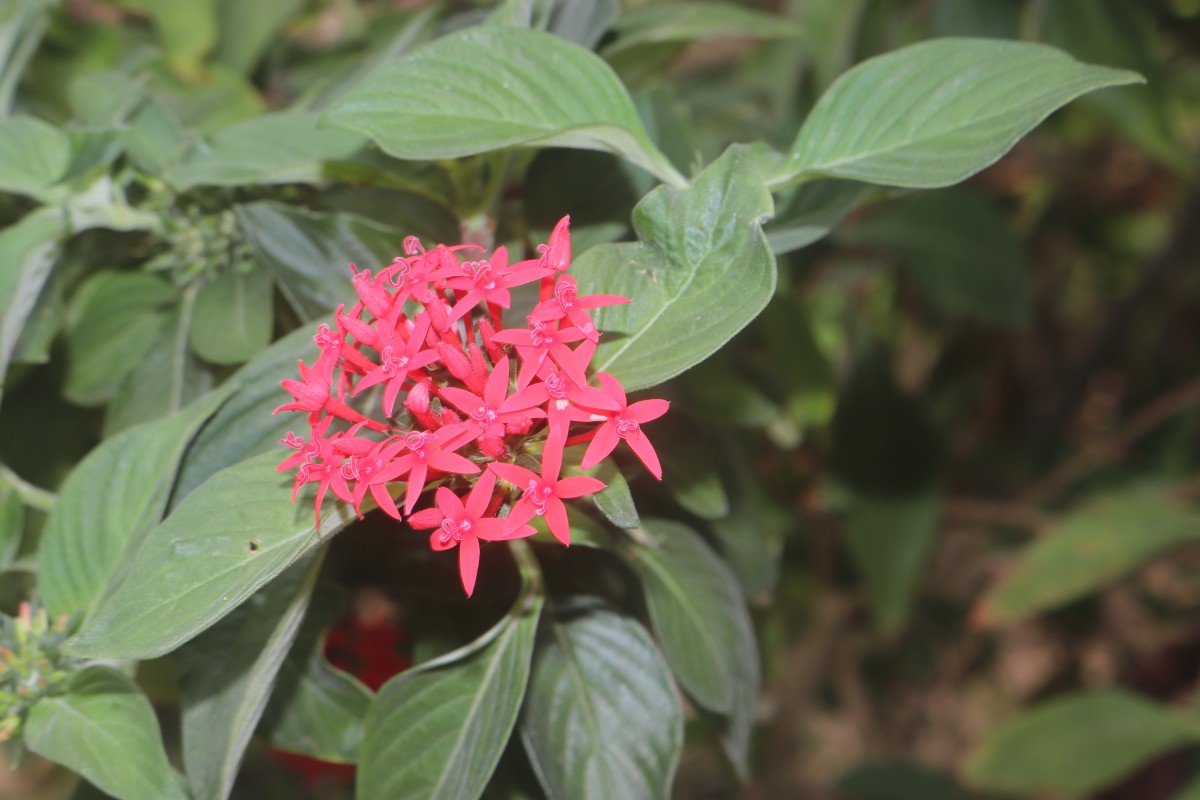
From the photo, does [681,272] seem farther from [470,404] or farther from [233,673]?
[233,673]

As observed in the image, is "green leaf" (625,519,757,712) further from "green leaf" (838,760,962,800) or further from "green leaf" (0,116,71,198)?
"green leaf" (838,760,962,800)

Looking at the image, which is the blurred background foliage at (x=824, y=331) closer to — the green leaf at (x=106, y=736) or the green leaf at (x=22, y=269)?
the green leaf at (x=22, y=269)

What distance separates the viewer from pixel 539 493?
474mm

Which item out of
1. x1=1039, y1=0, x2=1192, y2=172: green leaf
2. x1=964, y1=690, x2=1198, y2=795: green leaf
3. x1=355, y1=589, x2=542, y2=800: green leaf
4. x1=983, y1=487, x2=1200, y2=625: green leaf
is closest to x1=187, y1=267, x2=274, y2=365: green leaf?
x1=355, y1=589, x2=542, y2=800: green leaf

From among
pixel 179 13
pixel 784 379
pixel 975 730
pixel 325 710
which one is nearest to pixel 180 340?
pixel 325 710

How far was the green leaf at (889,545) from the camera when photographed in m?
1.28

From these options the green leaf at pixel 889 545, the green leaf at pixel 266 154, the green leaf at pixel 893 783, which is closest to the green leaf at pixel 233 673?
the green leaf at pixel 266 154

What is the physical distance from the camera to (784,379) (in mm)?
1085

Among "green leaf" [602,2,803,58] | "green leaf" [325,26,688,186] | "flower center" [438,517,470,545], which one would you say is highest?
"green leaf" [325,26,688,186]

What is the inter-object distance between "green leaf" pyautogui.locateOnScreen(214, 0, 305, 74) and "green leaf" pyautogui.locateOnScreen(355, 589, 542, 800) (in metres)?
0.66

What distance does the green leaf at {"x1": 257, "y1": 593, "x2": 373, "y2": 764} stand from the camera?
2.10 feet

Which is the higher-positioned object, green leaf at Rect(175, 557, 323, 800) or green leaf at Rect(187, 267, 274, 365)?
green leaf at Rect(187, 267, 274, 365)

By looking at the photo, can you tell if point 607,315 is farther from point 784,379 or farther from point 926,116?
point 784,379

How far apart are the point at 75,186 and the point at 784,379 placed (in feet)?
2.20
